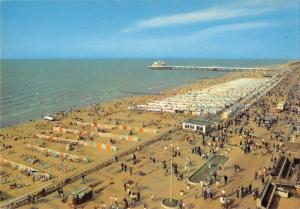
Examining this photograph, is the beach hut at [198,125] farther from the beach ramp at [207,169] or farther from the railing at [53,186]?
the beach ramp at [207,169]

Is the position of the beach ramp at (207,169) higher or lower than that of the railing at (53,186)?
higher

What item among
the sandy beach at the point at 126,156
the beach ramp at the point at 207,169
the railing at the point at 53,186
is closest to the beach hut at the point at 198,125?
the sandy beach at the point at 126,156

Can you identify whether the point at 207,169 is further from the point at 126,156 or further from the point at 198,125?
the point at 198,125

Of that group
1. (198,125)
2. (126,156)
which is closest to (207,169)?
(126,156)

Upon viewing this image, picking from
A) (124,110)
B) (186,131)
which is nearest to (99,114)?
(124,110)

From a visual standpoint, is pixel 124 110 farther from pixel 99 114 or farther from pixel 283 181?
pixel 283 181

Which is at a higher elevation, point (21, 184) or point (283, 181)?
point (283, 181)

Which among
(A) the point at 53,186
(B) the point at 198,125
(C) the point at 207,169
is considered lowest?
(A) the point at 53,186

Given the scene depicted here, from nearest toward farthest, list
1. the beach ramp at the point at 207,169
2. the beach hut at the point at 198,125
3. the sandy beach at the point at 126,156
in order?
the sandy beach at the point at 126,156
the beach ramp at the point at 207,169
the beach hut at the point at 198,125
